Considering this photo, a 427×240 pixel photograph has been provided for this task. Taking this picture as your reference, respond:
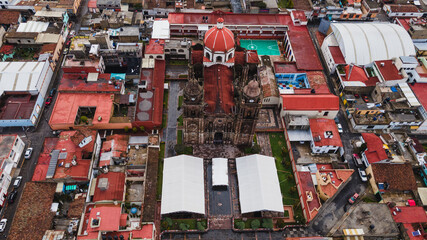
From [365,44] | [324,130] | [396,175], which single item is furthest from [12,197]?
[365,44]

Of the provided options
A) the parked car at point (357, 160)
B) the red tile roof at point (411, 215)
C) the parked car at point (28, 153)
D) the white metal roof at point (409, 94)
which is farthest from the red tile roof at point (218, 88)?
the white metal roof at point (409, 94)

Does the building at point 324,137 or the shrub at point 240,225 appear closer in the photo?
the shrub at point 240,225

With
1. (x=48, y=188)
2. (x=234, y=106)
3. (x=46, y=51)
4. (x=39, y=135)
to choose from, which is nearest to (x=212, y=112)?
(x=234, y=106)

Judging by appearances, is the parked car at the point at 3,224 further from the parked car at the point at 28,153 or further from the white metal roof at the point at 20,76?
the white metal roof at the point at 20,76

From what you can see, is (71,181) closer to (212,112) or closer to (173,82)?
(212,112)

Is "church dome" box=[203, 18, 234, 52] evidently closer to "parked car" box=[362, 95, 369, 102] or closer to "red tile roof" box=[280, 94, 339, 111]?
"red tile roof" box=[280, 94, 339, 111]

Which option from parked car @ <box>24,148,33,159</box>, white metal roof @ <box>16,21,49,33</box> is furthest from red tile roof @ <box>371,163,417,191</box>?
white metal roof @ <box>16,21,49,33</box>
